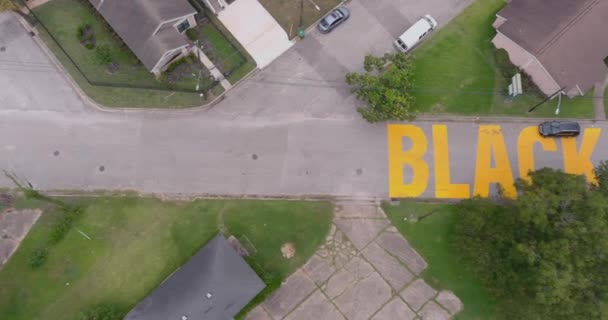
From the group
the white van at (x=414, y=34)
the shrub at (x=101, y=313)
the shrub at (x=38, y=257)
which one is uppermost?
the shrub at (x=38, y=257)

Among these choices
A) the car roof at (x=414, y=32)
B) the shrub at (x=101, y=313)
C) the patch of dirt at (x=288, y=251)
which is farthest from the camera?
the car roof at (x=414, y=32)

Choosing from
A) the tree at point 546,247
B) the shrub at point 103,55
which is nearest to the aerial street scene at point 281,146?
the shrub at point 103,55

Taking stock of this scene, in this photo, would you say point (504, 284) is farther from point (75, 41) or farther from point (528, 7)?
point (75, 41)

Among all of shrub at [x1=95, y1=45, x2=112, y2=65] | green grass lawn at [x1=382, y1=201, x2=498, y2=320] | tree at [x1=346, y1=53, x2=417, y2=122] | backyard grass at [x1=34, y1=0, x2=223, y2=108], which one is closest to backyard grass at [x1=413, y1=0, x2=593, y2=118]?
tree at [x1=346, y1=53, x2=417, y2=122]

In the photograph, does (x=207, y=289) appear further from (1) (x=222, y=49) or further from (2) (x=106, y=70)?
(2) (x=106, y=70)

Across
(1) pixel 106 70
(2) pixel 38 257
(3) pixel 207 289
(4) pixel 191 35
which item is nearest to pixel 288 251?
(3) pixel 207 289

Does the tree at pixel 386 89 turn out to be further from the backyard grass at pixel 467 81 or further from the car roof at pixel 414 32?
the backyard grass at pixel 467 81

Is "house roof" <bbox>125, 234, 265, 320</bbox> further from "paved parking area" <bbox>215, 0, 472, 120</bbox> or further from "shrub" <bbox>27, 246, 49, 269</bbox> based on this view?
"paved parking area" <bbox>215, 0, 472, 120</bbox>
